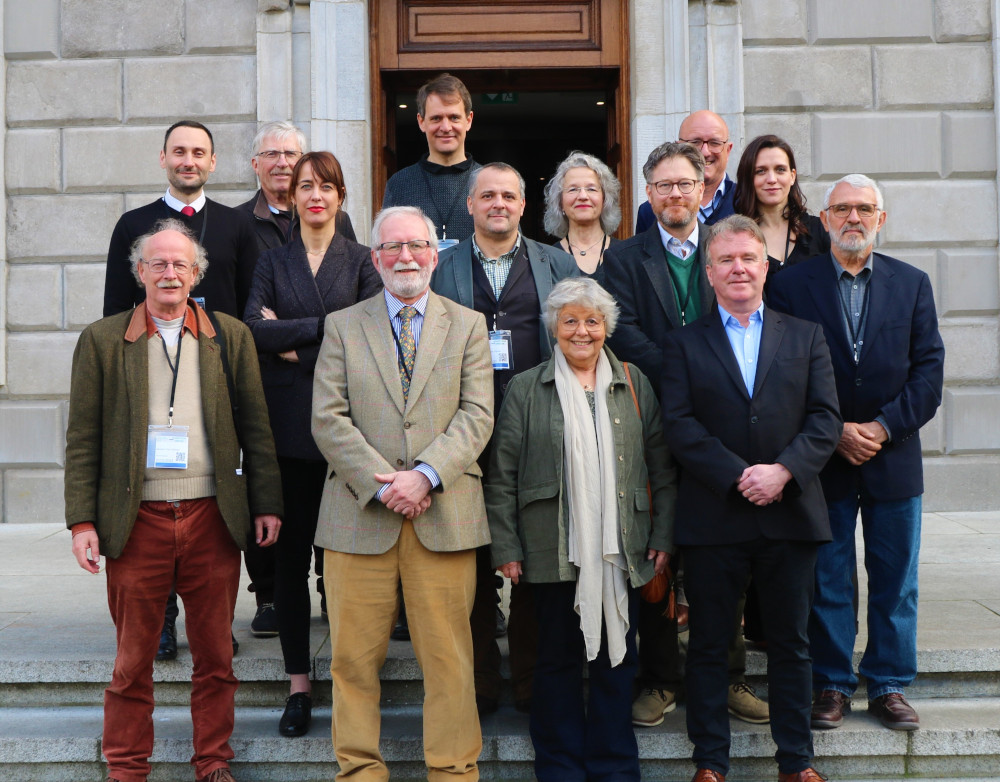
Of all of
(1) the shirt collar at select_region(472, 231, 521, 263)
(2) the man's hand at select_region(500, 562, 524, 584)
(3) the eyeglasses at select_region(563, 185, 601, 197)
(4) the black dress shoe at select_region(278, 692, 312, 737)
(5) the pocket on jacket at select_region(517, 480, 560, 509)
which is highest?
(3) the eyeglasses at select_region(563, 185, 601, 197)

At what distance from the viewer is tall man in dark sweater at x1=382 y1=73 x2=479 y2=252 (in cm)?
444

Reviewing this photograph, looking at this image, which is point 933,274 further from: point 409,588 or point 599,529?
point 409,588

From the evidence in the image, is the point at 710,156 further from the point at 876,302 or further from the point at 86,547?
the point at 86,547

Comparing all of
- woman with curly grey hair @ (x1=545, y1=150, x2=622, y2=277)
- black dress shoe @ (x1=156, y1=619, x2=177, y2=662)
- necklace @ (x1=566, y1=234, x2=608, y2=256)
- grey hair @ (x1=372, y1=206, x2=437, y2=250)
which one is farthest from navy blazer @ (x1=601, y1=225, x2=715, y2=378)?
black dress shoe @ (x1=156, y1=619, x2=177, y2=662)

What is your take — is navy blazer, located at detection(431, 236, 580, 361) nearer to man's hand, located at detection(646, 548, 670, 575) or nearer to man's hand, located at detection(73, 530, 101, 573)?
man's hand, located at detection(646, 548, 670, 575)

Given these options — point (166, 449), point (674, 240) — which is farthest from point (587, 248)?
point (166, 449)

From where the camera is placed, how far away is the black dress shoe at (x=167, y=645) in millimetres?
4238

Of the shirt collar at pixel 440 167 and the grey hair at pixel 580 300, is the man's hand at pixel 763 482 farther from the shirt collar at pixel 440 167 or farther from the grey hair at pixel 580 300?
the shirt collar at pixel 440 167

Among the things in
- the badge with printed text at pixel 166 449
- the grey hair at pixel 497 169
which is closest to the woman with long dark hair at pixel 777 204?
the grey hair at pixel 497 169

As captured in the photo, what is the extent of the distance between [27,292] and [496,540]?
5.22 metres

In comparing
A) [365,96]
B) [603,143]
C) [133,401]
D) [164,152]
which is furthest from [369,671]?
[603,143]

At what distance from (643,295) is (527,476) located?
905mm

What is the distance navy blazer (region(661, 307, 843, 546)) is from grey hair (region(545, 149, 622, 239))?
3.05 ft

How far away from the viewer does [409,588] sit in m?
3.49
